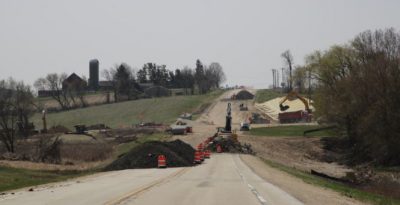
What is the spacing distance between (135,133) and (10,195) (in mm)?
68041

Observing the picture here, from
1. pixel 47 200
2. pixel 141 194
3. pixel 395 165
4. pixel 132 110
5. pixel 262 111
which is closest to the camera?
pixel 47 200

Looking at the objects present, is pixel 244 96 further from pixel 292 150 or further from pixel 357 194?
pixel 357 194

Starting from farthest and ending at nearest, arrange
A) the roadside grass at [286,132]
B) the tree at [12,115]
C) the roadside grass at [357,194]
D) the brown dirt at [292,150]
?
the roadside grass at [286,132] < the tree at [12,115] < the brown dirt at [292,150] < the roadside grass at [357,194]

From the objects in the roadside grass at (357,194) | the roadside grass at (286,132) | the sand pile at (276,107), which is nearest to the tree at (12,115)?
the roadside grass at (286,132)

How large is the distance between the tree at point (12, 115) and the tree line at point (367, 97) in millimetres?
40095

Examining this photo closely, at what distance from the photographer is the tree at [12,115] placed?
75125 millimetres

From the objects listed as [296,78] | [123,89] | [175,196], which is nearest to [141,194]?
[175,196]

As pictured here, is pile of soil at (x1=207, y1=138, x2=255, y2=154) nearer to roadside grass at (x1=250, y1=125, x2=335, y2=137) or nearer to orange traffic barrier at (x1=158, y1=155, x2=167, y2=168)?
orange traffic barrier at (x1=158, y1=155, x2=167, y2=168)

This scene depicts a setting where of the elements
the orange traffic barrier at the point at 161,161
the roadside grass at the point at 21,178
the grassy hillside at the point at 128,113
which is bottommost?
the roadside grass at the point at 21,178

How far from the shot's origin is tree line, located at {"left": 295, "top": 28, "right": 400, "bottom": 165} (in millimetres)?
60094

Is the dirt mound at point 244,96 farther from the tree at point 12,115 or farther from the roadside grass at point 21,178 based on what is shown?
the roadside grass at point 21,178

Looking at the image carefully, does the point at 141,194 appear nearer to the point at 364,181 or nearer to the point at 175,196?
the point at 175,196

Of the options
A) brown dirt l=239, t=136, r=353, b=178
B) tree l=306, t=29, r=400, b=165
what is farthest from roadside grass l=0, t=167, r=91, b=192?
tree l=306, t=29, r=400, b=165

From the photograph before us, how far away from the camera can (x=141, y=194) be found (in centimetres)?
2156
